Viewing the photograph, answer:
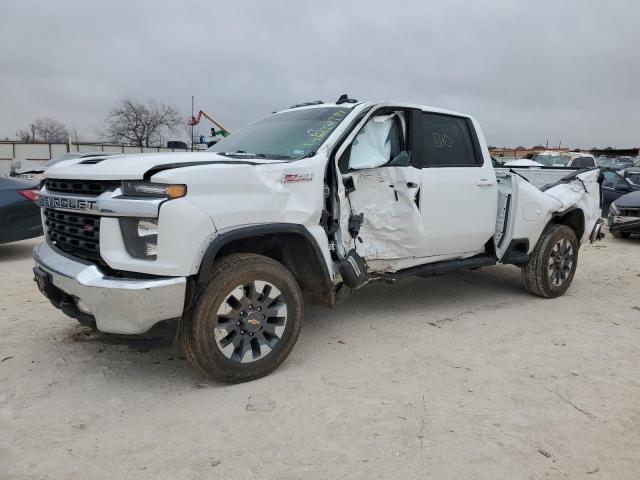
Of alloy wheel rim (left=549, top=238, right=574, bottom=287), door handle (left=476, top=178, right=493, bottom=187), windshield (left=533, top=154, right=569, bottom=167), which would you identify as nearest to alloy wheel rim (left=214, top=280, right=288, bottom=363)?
door handle (left=476, top=178, right=493, bottom=187)

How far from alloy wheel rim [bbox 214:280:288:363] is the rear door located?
1.72m

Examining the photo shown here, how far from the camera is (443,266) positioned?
16.1ft

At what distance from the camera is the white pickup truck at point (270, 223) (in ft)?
9.88

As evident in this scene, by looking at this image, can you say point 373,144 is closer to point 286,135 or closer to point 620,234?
point 286,135

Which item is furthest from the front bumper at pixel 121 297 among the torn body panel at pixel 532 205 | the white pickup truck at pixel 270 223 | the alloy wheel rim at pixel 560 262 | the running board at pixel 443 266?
the alloy wheel rim at pixel 560 262

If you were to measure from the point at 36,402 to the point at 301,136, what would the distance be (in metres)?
2.61

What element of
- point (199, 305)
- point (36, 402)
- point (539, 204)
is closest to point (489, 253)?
point (539, 204)

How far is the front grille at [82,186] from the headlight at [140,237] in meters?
0.27

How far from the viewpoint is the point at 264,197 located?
340 cm

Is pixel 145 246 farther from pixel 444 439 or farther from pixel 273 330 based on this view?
pixel 444 439

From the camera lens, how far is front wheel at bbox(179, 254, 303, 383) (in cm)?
322

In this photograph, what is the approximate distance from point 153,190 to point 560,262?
4768 millimetres

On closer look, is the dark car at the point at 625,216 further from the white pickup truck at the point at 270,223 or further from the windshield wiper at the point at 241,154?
the windshield wiper at the point at 241,154

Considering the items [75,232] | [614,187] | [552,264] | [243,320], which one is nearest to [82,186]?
[75,232]
